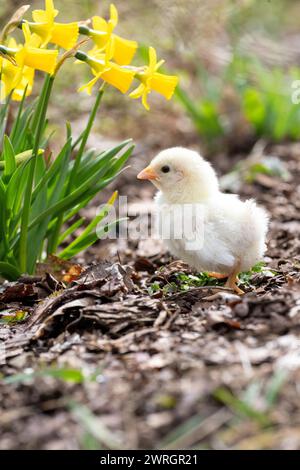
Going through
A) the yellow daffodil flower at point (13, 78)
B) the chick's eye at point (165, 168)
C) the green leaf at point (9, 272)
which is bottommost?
the green leaf at point (9, 272)

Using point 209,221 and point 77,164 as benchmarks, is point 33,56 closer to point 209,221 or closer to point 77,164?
point 77,164

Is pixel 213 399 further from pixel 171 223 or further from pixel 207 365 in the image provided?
pixel 171 223

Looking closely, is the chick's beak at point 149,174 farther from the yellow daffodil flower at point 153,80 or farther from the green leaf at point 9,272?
the green leaf at point 9,272

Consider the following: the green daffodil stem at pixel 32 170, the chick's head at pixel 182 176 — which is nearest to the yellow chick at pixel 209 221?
the chick's head at pixel 182 176

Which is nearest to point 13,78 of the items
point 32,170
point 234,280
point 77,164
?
point 32,170

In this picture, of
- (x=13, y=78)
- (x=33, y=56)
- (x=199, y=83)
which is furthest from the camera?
(x=199, y=83)
